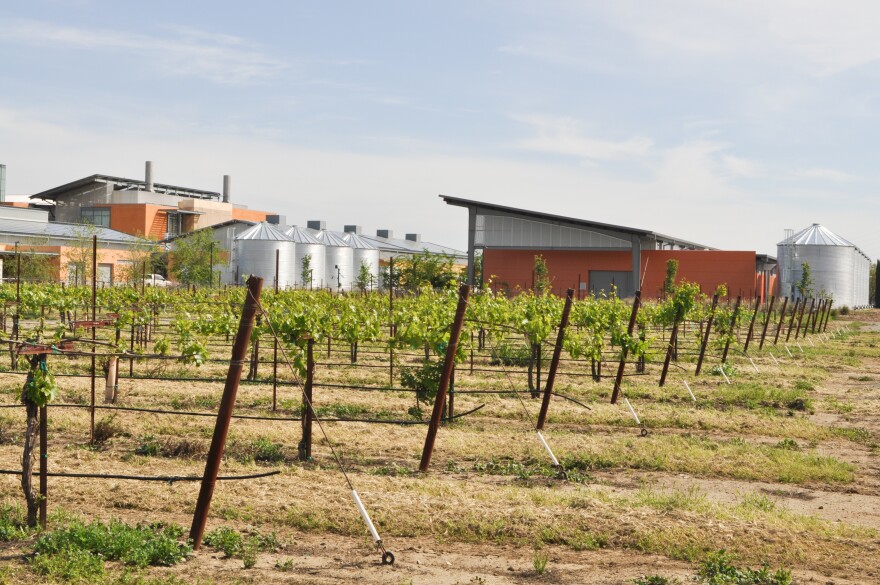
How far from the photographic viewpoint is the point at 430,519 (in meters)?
7.99

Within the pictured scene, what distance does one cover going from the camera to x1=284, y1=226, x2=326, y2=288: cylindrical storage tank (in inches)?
2611

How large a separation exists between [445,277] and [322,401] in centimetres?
4009

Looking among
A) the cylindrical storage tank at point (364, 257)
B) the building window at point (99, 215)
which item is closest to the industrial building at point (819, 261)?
the cylindrical storage tank at point (364, 257)

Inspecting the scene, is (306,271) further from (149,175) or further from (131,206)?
(149,175)

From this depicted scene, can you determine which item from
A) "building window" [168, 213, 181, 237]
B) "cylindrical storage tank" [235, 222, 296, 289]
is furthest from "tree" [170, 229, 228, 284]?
"building window" [168, 213, 181, 237]

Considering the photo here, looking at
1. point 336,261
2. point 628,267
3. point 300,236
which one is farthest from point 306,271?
point 628,267

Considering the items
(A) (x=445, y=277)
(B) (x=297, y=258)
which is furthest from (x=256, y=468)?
(B) (x=297, y=258)

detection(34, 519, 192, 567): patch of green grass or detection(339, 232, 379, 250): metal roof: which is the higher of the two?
detection(339, 232, 379, 250): metal roof

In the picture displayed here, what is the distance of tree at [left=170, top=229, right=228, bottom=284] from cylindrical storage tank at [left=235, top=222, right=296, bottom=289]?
1.66 metres

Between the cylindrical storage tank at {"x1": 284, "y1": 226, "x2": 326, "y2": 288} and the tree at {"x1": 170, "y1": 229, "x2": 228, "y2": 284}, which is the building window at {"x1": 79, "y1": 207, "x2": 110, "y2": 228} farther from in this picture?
the cylindrical storage tank at {"x1": 284, "y1": 226, "x2": 326, "y2": 288}

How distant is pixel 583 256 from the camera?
55094mm

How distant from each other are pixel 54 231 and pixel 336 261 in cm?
2169

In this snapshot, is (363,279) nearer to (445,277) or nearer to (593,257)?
(445,277)

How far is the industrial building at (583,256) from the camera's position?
2101 inches
